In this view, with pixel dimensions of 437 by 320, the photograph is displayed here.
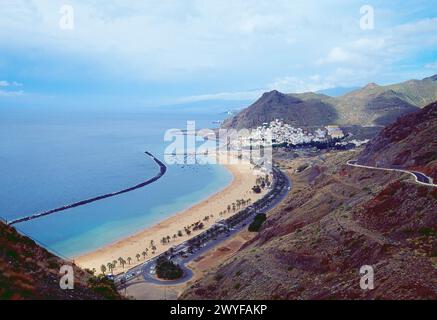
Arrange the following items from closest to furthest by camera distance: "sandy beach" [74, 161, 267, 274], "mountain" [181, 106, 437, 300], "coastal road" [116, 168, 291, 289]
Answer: "mountain" [181, 106, 437, 300], "coastal road" [116, 168, 291, 289], "sandy beach" [74, 161, 267, 274]

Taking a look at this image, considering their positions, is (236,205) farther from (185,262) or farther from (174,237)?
(185,262)

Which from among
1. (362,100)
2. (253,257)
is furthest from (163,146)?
(253,257)

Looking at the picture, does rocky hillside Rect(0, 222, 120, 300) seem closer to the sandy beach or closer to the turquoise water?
the sandy beach

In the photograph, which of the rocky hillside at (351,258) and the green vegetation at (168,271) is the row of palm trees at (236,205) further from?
the rocky hillside at (351,258)

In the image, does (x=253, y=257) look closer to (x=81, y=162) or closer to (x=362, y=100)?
(x=81, y=162)

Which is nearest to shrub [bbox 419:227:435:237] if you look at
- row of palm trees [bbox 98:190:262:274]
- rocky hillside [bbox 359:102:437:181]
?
rocky hillside [bbox 359:102:437:181]

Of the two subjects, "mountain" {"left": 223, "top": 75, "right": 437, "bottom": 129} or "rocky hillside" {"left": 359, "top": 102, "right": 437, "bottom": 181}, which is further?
"mountain" {"left": 223, "top": 75, "right": 437, "bottom": 129}

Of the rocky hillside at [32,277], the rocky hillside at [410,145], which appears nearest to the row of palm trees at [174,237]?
the rocky hillside at [32,277]
